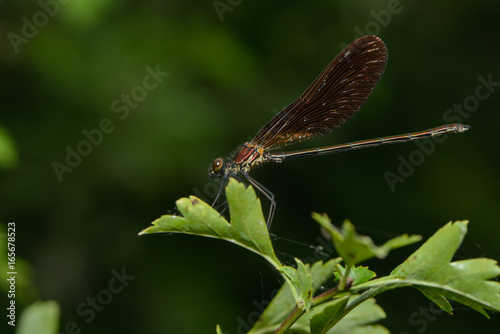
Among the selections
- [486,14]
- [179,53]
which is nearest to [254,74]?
[179,53]

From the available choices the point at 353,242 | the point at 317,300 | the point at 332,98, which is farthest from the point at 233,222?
the point at 332,98

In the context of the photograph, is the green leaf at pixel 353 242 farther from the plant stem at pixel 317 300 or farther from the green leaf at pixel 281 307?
the green leaf at pixel 281 307

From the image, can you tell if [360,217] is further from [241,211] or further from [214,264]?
[241,211]

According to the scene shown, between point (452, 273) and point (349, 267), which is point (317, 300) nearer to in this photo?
point (349, 267)

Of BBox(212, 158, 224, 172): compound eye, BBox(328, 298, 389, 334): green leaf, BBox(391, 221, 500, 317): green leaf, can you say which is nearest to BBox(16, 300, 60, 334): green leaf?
BBox(391, 221, 500, 317): green leaf

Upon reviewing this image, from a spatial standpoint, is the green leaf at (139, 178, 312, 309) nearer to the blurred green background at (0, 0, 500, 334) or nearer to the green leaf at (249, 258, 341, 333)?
the green leaf at (249, 258, 341, 333)

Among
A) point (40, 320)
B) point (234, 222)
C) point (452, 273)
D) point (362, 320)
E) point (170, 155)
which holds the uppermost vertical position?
point (170, 155)
